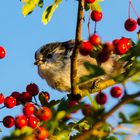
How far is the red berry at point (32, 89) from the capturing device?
4.84 m

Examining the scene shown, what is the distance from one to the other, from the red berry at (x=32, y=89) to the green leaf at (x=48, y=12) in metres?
1.04

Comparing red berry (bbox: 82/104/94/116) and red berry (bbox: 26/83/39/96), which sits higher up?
red berry (bbox: 26/83/39/96)

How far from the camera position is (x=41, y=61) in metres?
8.48

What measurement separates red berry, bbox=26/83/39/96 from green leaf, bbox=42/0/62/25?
1.04m

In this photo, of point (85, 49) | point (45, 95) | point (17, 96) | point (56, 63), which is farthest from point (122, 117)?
point (56, 63)

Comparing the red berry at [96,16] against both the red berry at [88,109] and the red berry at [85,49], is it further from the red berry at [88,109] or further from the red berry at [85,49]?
the red berry at [88,109]

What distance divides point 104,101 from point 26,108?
2.69 feet

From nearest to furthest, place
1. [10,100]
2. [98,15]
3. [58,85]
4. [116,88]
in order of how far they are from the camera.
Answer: [116,88], [10,100], [98,15], [58,85]

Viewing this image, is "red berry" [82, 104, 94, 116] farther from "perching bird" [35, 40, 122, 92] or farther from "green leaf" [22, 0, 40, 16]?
"perching bird" [35, 40, 122, 92]

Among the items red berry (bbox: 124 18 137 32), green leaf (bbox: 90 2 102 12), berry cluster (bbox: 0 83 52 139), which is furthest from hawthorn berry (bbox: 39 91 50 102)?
green leaf (bbox: 90 2 102 12)

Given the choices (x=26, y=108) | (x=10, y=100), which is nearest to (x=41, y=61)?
(x=10, y=100)

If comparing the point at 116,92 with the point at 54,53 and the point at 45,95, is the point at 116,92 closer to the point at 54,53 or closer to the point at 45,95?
the point at 45,95

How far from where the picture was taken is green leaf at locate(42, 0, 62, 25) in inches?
223

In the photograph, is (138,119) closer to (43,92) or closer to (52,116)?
(52,116)
